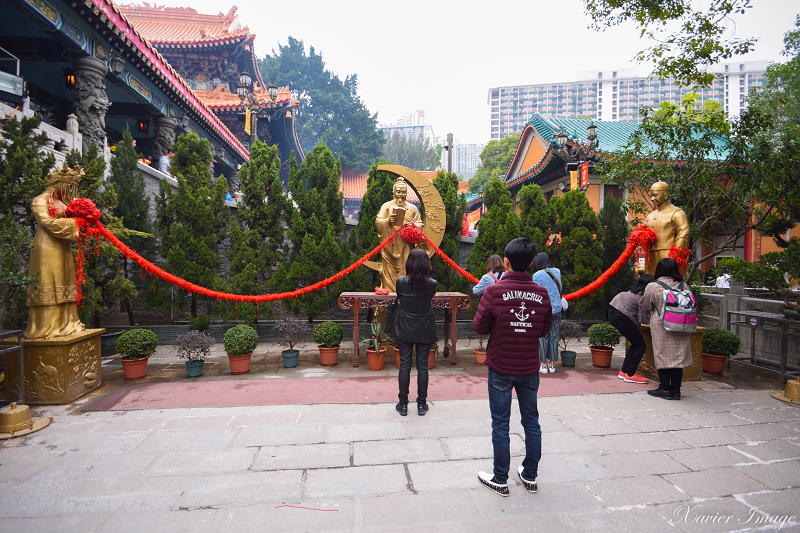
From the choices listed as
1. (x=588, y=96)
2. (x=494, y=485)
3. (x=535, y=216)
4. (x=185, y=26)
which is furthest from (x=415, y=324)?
(x=588, y=96)

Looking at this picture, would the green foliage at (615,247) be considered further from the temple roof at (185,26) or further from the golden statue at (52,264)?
the temple roof at (185,26)

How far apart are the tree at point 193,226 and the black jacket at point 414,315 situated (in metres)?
4.58

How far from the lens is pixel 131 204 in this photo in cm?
788

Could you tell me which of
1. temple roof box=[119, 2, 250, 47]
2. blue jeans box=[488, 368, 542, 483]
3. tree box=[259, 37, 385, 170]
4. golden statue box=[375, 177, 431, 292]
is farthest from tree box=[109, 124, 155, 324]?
tree box=[259, 37, 385, 170]

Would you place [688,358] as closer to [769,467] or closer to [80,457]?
[769,467]

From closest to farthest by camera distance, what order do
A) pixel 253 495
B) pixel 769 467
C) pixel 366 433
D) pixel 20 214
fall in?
pixel 253 495, pixel 769 467, pixel 366 433, pixel 20 214

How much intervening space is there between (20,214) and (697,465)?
27.5 ft

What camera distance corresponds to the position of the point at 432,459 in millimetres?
3271

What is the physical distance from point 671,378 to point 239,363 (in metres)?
5.22

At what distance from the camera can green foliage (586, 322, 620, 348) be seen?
6.05 metres

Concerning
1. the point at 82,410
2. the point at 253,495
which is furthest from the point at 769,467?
the point at 82,410

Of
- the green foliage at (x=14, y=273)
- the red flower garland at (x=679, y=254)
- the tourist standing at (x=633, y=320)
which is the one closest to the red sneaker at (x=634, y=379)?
the tourist standing at (x=633, y=320)

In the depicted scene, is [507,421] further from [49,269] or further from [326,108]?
[326,108]

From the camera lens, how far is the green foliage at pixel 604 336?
19.8 ft
